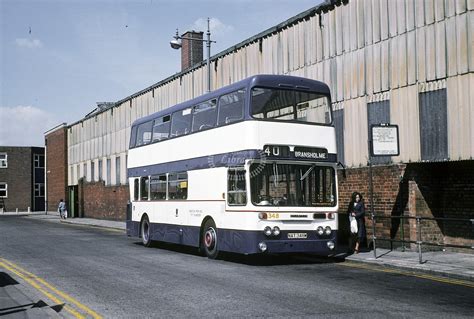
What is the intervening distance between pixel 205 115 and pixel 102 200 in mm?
28499

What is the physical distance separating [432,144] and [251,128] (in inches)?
190

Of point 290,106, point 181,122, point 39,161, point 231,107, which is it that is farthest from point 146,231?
point 39,161

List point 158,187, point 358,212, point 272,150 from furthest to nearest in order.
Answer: point 158,187
point 358,212
point 272,150

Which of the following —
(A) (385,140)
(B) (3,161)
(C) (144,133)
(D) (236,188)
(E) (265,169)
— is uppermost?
(B) (3,161)

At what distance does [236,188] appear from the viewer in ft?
44.8

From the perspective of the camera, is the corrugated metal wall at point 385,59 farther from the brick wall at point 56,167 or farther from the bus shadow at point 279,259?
the brick wall at point 56,167

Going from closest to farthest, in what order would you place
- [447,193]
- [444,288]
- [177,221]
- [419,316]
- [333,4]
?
[419,316] → [444,288] → [447,193] → [177,221] → [333,4]

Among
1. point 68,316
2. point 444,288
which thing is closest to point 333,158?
point 444,288

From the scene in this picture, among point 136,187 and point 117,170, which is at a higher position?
point 117,170

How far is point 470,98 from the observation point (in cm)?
1363

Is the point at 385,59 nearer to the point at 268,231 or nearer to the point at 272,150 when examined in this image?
the point at 272,150

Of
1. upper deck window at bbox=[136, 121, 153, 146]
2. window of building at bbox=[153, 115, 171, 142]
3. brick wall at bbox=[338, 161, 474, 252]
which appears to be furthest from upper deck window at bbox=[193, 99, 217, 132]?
brick wall at bbox=[338, 161, 474, 252]

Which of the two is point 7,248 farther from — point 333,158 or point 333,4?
point 333,4

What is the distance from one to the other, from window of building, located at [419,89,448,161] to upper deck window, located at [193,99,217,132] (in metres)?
5.30
